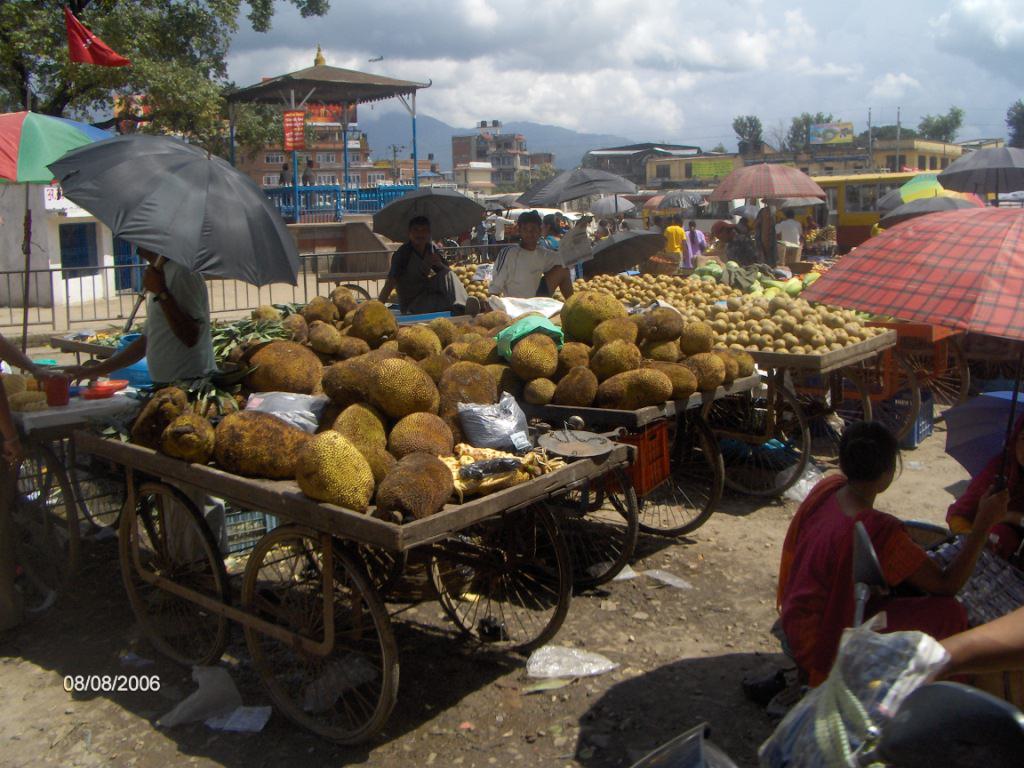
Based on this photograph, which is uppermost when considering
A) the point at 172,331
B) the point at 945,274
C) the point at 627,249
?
the point at 627,249

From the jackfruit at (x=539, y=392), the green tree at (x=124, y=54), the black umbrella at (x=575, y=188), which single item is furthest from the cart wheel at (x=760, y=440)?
the green tree at (x=124, y=54)

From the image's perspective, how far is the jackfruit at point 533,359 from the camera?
4.89m

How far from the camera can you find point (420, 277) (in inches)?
296

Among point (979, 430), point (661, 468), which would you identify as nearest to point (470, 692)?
point (661, 468)

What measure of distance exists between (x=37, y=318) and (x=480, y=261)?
24.5 feet

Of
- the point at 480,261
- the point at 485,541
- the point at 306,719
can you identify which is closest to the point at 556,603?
the point at 485,541

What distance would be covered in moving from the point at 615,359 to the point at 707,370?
0.57 m

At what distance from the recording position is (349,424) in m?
3.89

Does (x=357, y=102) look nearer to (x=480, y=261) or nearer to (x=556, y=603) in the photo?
(x=480, y=261)

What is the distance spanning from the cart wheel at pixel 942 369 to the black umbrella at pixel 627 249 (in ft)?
9.95

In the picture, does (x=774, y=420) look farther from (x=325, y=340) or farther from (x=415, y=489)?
(x=415, y=489)

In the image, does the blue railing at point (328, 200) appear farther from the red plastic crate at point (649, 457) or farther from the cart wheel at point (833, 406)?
the red plastic crate at point (649, 457)

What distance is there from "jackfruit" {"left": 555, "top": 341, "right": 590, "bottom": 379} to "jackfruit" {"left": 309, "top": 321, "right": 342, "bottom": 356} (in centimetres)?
122
